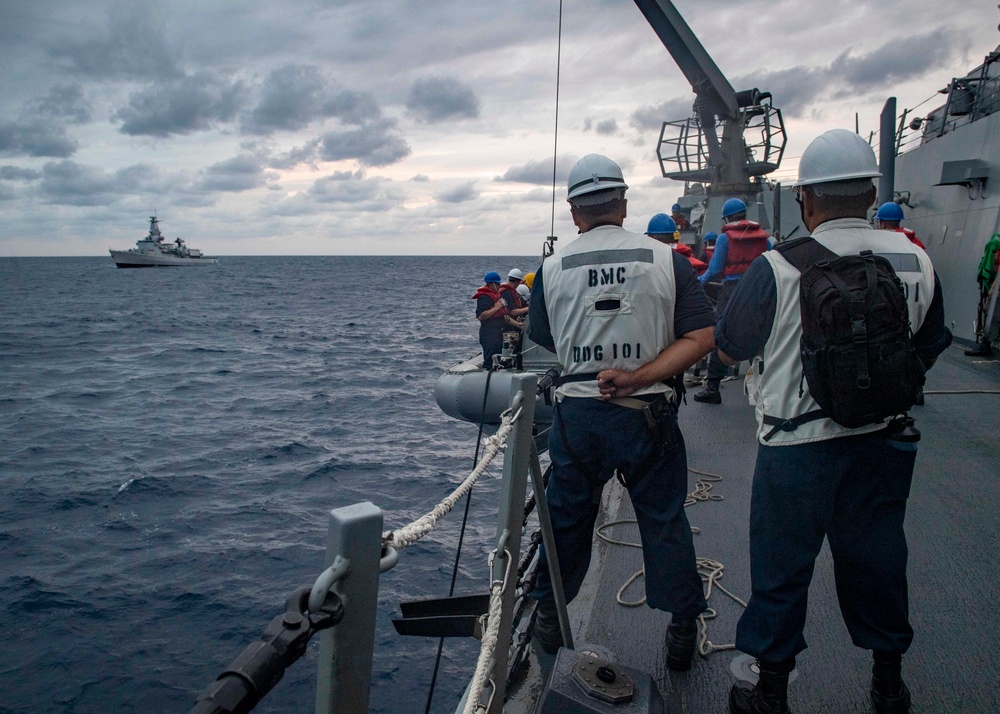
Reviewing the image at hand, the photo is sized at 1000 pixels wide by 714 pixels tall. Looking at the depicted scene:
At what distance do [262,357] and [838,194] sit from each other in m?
24.0

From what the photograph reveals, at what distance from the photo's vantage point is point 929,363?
7.34 ft

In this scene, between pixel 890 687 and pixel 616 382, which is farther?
pixel 616 382

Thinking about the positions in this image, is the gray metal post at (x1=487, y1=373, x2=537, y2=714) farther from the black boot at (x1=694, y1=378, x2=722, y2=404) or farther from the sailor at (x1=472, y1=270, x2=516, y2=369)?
the sailor at (x1=472, y1=270, x2=516, y2=369)

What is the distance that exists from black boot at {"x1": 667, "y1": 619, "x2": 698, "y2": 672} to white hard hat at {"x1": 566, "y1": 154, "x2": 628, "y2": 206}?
5.13 feet

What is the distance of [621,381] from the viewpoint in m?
2.34

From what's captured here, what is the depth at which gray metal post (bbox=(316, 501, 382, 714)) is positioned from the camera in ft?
3.48

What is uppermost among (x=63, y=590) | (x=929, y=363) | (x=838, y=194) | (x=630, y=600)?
(x=838, y=194)

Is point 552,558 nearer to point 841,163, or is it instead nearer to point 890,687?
point 890,687

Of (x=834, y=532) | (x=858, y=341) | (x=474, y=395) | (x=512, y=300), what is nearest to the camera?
(x=858, y=341)

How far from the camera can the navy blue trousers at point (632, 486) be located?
7.80ft

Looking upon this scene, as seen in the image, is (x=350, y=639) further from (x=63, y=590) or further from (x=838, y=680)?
(x=63, y=590)

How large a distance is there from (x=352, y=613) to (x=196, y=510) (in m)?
9.37

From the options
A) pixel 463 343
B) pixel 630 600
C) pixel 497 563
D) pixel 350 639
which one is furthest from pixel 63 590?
pixel 463 343

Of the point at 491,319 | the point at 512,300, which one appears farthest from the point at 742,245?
the point at 512,300
